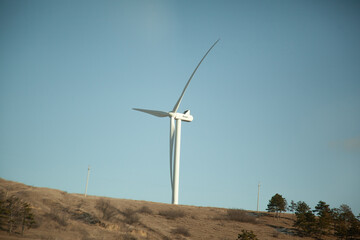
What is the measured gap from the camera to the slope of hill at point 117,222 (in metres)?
27.7

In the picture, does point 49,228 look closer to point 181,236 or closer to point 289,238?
point 181,236

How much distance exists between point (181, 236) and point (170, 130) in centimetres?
2807

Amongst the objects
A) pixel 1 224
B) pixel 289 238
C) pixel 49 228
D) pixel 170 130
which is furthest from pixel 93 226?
pixel 170 130

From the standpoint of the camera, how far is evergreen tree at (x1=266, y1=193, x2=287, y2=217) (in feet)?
206

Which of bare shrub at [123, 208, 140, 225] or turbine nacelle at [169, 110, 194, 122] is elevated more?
turbine nacelle at [169, 110, 194, 122]

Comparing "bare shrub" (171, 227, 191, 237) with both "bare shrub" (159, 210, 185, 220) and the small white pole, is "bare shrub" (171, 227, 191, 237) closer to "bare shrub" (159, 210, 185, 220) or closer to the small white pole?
"bare shrub" (159, 210, 185, 220)

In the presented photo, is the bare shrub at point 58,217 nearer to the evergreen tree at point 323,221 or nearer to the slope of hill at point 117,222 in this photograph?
the slope of hill at point 117,222

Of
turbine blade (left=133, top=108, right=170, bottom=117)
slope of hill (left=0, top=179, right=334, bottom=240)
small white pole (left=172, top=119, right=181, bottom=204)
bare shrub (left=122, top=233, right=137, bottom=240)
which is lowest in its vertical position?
bare shrub (left=122, top=233, right=137, bottom=240)

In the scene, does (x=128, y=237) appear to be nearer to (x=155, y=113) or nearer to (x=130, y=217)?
(x=130, y=217)

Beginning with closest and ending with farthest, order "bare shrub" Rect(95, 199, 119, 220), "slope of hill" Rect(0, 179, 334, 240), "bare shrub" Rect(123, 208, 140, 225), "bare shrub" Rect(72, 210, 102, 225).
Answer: "slope of hill" Rect(0, 179, 334, 240) → "bare shrub" Rect(72, 210, 102, 225) → "bare shrub" Rect(95, 199, 119, 220) → "bare shrub" Rect(123, 208, 140, 225)

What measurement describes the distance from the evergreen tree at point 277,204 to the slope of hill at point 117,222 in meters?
6.74

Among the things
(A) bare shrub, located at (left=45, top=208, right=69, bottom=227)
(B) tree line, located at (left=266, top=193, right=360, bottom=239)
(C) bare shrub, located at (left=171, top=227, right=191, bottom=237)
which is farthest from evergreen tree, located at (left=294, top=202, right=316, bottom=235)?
(A) bare shrub, located at (left=45, top=208, right=69, bottom=227)

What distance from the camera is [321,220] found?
5091cm

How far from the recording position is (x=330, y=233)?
2047 inches
